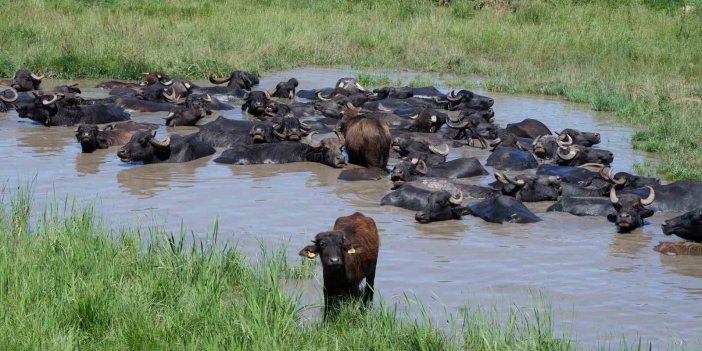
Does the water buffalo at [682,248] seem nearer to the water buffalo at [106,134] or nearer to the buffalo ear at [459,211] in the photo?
the buffalo ear at [459,211]

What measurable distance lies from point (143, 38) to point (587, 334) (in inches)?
620

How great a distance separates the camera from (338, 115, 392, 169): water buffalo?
11.6 metres

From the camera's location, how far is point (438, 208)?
9000 millimetres

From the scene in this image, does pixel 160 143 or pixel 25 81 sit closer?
pixel 160 143

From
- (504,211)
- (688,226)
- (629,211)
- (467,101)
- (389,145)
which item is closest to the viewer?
(688,226)

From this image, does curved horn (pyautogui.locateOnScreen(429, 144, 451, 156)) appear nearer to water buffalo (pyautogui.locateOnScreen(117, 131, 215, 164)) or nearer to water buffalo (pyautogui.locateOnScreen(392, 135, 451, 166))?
water buffalo (pyautogui.locateOnScreen(392, 135, 451, 166))

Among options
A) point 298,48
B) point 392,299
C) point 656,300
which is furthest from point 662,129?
point 298,48

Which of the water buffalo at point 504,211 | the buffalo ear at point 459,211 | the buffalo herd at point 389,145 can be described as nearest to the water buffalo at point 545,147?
the buffalo herd at point 389,145

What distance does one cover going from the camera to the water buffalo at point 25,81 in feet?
51.6

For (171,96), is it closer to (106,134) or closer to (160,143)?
(106,134)

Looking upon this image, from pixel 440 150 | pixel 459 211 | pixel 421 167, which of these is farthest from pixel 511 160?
pixel 459 211

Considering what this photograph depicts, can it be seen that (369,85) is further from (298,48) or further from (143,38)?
(143,38)

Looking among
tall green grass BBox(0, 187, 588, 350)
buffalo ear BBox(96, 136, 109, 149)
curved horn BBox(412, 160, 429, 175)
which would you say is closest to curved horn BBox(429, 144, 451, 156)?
curved horn BBox(412, 160, 429, 175)

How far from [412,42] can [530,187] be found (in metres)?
12.6
